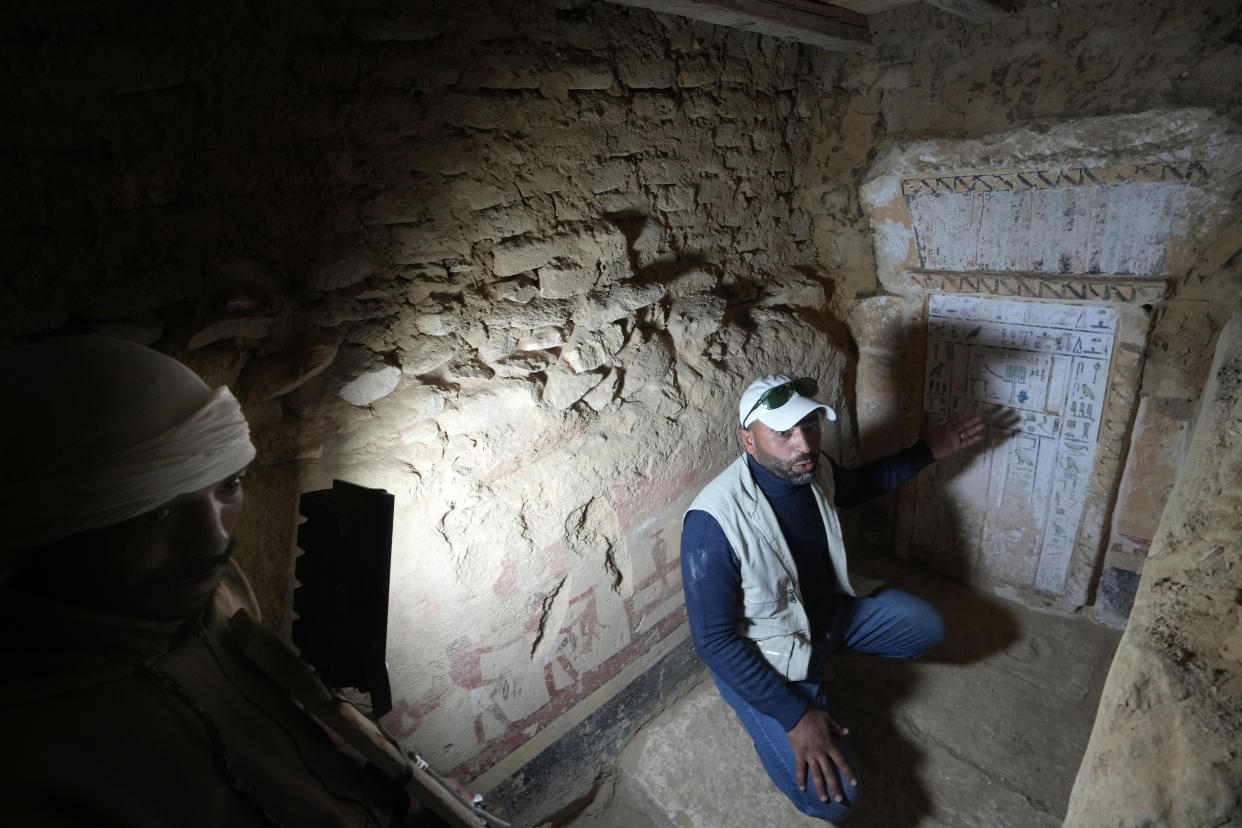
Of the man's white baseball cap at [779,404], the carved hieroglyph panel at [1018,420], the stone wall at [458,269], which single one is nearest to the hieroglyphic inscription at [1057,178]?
the carved hieroglyph panel at [1018,420]

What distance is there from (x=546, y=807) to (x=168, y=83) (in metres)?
2.61

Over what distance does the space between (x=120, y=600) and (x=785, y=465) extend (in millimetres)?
1954

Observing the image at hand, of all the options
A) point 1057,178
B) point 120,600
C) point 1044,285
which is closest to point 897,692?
point 1044,285

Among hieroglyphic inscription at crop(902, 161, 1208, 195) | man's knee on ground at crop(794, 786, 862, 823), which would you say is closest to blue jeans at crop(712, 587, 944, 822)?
man's knee on ground at crop(794, 786, 862, 823)


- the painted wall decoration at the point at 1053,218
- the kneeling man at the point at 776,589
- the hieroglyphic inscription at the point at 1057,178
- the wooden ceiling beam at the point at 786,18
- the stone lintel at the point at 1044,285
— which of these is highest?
the wooden ceiling beam at the point at 786,18

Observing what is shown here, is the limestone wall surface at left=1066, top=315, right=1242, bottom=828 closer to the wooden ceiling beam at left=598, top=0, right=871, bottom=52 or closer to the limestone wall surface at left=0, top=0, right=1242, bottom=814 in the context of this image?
the limestone wall surface at left=0, top=0, right=1242, bottom=814

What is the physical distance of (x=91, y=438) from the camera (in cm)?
91

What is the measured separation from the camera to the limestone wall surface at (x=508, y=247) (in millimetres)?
1372

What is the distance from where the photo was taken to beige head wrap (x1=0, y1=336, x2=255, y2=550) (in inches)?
34.2

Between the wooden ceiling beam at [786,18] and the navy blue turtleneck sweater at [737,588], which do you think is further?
the navy blue turtleneck sweater at [737,588]

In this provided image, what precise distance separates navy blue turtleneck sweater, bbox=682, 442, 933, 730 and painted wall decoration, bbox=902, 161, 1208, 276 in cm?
142

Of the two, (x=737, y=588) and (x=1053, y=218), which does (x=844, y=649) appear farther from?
(x=1053, y=218)

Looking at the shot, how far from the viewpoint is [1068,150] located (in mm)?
2469

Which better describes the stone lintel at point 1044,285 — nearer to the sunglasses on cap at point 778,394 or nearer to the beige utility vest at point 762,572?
the sunglasses on cap at point 778,394
